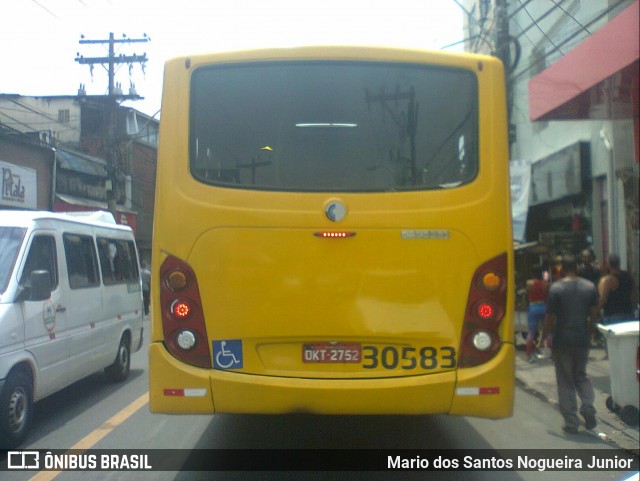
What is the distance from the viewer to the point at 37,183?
26.6 meters

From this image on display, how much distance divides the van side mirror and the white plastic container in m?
5.58

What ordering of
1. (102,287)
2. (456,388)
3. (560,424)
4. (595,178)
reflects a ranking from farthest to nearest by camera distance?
1. (595,178)
2. (102,287)
3. (560,424)
4. (456,388)

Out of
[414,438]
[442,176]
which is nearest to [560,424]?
[414,438]

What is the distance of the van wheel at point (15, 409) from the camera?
6.16m

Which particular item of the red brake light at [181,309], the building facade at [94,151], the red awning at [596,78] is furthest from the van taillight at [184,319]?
the building facade at [94,151]

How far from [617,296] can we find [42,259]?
7654 mm

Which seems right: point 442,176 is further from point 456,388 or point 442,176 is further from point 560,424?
point 560,424

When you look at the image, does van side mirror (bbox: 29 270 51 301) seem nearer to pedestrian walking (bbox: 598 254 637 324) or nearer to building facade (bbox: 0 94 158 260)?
pedestrian walking (bbox: 598 254 637 324)

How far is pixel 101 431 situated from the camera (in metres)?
7.00

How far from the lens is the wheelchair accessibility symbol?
4715 millimetres

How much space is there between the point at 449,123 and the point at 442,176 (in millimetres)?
393

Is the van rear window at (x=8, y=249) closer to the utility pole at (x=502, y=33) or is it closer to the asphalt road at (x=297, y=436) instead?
the asphalt road at (x=297, y=436)

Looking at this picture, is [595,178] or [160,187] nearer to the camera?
[160,187]

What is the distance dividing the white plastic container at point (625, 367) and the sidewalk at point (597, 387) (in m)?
0.21
